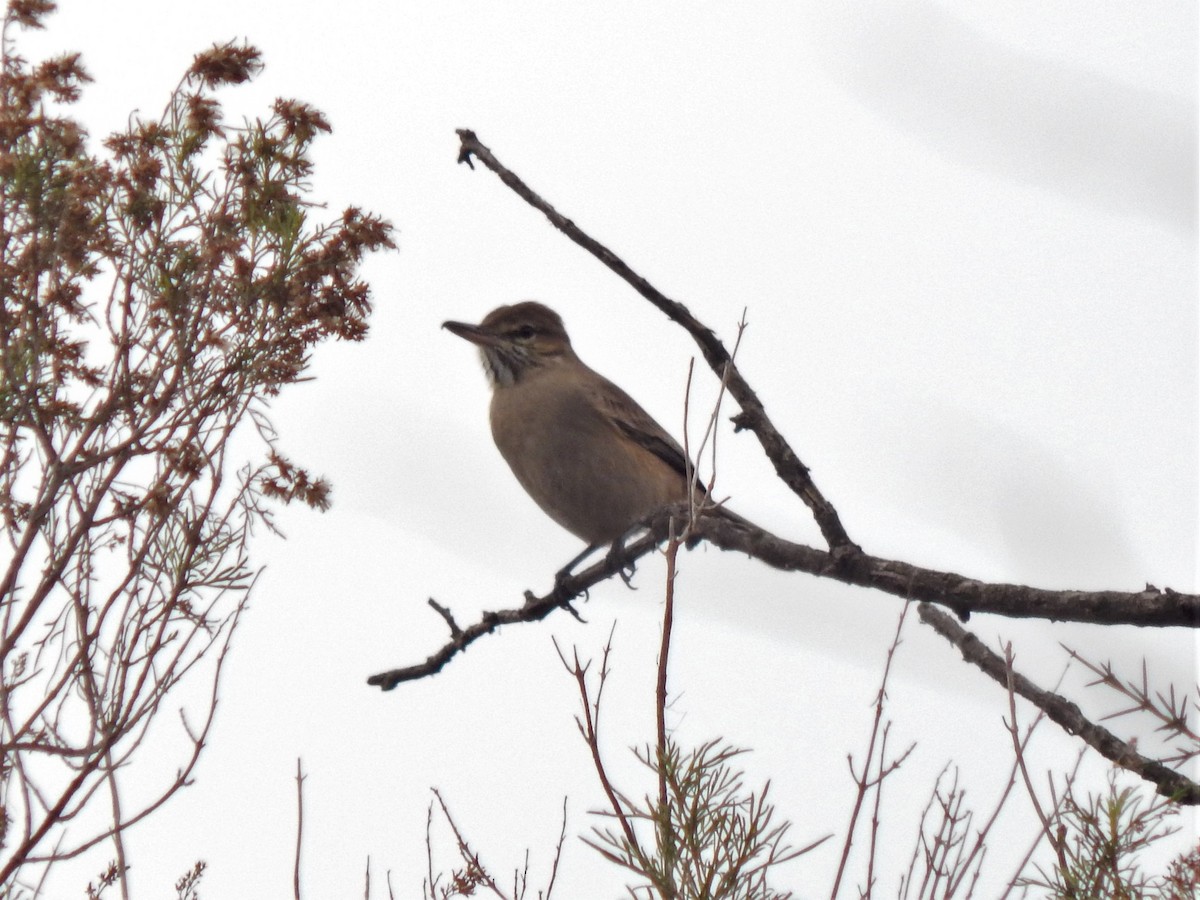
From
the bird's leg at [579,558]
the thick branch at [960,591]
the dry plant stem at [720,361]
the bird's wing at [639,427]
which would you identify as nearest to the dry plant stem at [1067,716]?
the thick branch at [960,591]

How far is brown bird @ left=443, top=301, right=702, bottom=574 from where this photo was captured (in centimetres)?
637

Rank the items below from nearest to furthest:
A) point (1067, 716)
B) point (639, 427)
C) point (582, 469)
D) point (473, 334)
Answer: point (1067, 716) → point (582, 469) → point (639, 427) → point (473, 334)

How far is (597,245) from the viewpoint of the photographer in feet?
9.89

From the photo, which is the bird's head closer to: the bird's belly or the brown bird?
the brown bird

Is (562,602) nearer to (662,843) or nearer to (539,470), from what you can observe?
(539,470)

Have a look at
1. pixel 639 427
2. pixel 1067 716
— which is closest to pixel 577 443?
pixel 639 427

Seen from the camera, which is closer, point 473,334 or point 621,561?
point 621,561

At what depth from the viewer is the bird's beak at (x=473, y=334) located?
716 centimetres

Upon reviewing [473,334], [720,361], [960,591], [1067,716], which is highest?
[473,334]

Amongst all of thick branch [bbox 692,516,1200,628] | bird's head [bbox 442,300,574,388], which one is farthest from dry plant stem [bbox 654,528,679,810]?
bird's head [bbox 442,300,574,388]

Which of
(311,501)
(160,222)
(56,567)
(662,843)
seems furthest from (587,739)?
(160,222)

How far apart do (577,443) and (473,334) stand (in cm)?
112

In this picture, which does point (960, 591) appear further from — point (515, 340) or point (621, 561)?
point (515, 340)

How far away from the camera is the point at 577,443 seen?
6.44m
